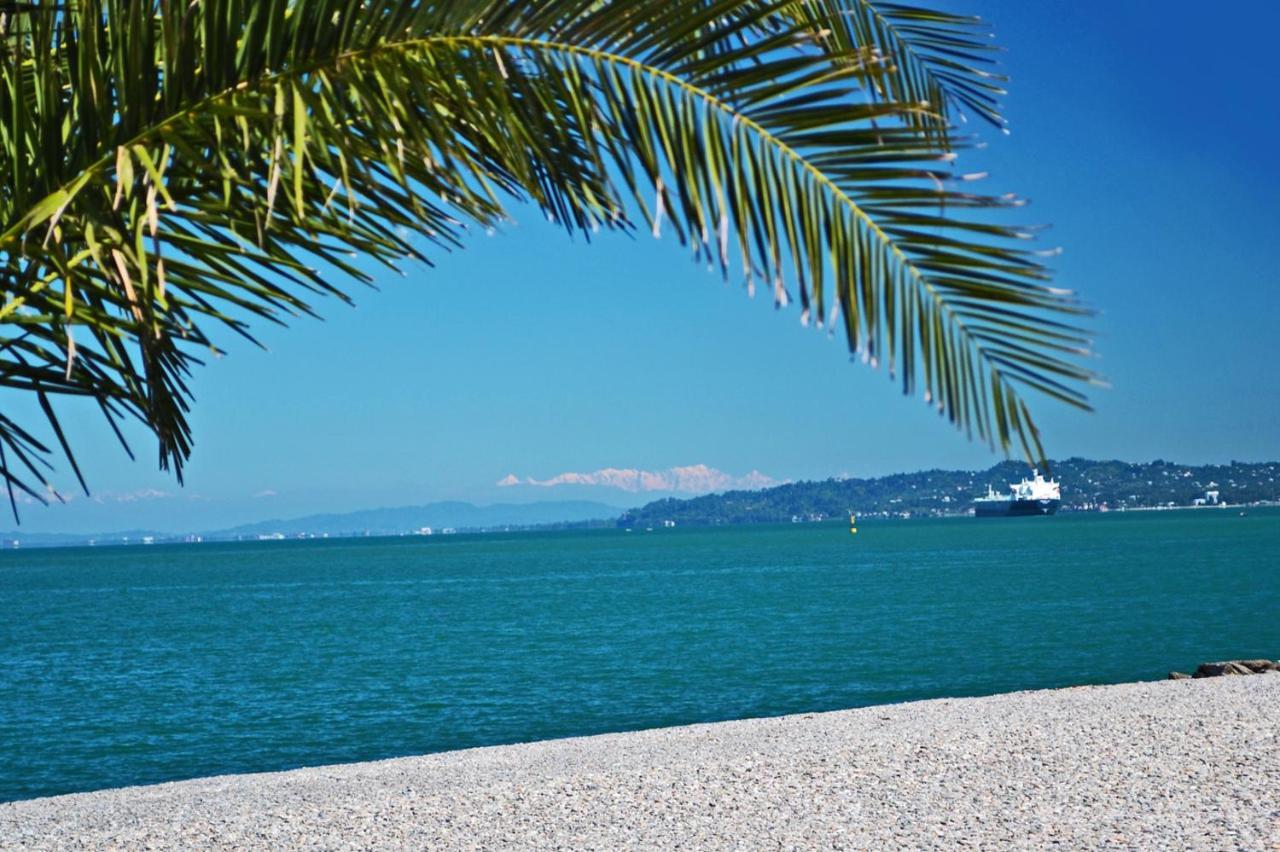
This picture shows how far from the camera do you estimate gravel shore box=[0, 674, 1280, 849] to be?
793 centimetres

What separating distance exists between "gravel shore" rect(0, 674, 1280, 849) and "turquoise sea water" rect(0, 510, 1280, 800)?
34.9ft

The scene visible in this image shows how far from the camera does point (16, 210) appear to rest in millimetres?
2322

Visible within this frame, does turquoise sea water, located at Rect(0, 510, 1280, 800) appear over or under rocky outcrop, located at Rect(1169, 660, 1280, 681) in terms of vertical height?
under

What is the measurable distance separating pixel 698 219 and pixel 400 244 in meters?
1.09

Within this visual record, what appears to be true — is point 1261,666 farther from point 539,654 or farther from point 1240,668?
point 539,654

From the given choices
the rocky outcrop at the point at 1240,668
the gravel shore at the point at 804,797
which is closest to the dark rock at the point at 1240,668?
the rocky outcrop at the point at 1240,668

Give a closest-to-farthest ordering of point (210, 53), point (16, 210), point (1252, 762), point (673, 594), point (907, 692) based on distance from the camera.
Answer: point (210, 53)
point (16, 210)
point (1252, 762)
point (907, 692)
point (673, 594)

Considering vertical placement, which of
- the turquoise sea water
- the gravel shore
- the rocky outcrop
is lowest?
the turquoise sea water

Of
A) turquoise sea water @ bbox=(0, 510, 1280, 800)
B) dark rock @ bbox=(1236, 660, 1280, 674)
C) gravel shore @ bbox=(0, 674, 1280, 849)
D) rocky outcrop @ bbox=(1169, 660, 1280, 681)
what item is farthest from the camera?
turquoise sea water @ bbox=(0, 510, 1280, 800)

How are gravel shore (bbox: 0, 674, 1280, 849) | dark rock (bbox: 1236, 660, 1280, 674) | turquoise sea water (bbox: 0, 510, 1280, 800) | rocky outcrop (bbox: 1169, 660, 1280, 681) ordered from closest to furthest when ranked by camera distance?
1. gravel shore (bbox: 0, 674, 1280, 849)
2. rocky outcrop (bbox: 1169, 660, 1280, 681)
3. dark rock (bbox: 1236, 660, 1280, 674)
4. turquoise sea water (bbox: 0, 510, 1280, 800)

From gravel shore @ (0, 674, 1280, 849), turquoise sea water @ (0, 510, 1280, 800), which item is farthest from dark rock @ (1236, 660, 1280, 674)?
turquoise sea water @ (0, 510, 1280, 800)

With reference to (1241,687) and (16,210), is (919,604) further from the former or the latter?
(16,210)

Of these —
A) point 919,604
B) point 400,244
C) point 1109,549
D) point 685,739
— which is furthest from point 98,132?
point 1109,549

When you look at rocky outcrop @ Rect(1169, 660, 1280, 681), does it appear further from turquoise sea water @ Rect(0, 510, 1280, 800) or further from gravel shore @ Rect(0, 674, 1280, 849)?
turquoise sea water @ Rect(0, 510, 1280, 800)
